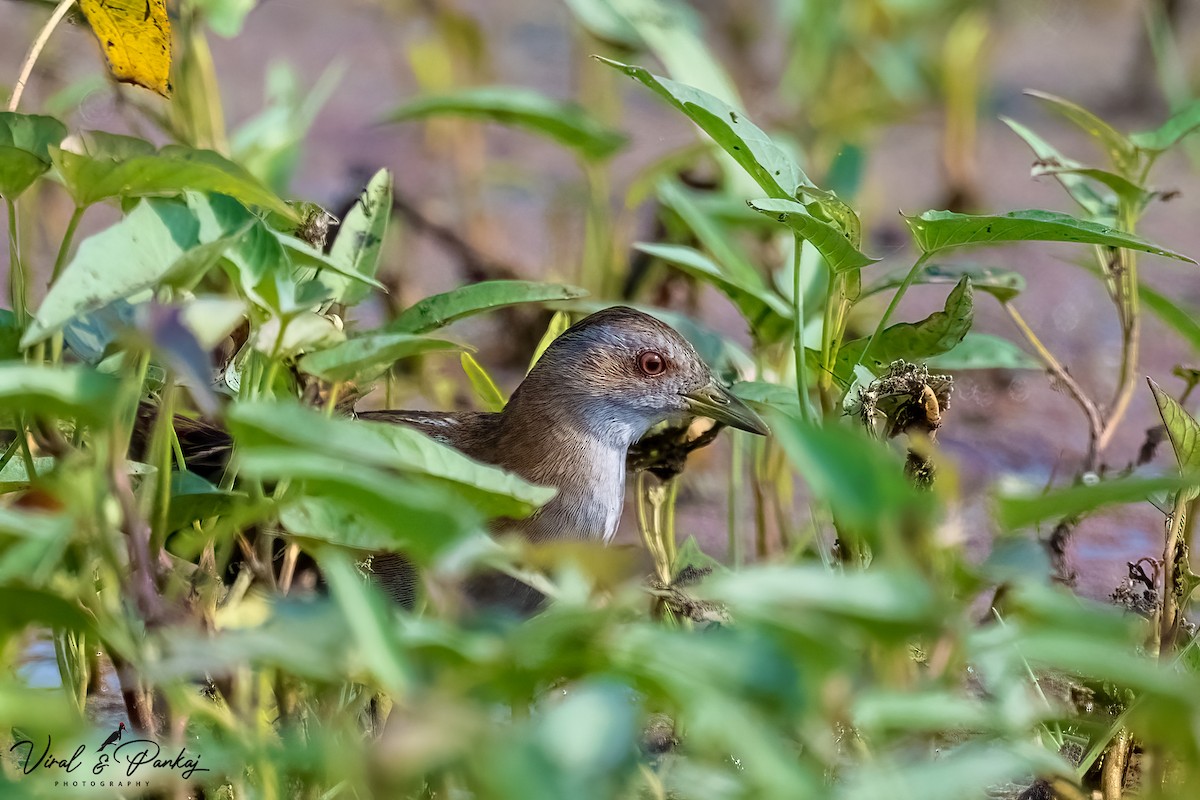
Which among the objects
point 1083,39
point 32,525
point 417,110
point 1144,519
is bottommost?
point 1144,519

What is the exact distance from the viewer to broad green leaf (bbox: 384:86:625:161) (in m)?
3.47

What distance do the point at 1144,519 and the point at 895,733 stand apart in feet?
9.95

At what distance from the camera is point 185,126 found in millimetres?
3783

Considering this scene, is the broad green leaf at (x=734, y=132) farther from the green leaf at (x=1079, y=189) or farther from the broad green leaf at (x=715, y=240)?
the broad green leaf at (x=715, y=240)

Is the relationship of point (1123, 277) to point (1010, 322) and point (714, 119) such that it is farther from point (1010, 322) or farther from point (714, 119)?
point (1010, 322)

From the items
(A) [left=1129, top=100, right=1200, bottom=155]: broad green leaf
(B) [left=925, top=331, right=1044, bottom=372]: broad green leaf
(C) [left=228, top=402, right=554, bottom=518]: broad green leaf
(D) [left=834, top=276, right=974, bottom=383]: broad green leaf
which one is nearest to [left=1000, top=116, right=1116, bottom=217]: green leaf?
(A) [left=1129, top=100, right=1200, bottom=155]: broad green leaf

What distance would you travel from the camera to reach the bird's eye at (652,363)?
3.07m

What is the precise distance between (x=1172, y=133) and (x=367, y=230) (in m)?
1.37

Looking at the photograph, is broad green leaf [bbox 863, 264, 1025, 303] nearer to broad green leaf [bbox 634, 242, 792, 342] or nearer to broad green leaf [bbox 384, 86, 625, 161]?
broad green leaf [bbox 634, 242, 792, 342]

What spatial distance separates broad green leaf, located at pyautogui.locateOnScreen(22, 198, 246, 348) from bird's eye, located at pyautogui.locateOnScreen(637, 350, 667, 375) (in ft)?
5.12

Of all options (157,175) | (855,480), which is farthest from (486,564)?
(157,175)

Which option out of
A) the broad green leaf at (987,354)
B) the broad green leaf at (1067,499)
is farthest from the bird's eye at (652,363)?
the broad green leaf at (1067,499)

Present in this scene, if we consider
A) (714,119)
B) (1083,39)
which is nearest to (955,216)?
(714,119)

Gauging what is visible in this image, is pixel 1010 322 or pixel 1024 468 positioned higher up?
pixel 1010 322
